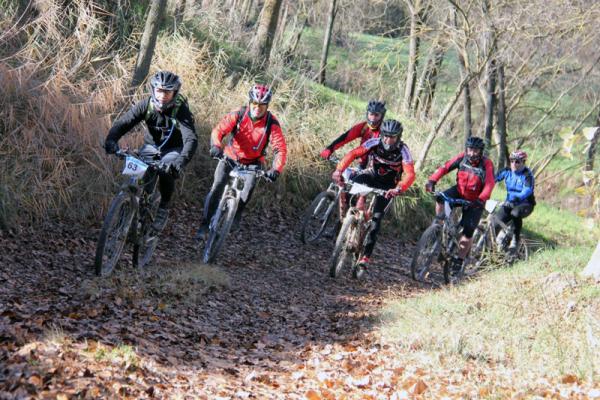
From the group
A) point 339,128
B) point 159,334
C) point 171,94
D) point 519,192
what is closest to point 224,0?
point 339,128

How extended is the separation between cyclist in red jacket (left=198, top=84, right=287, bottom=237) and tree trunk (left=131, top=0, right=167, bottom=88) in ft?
10.9

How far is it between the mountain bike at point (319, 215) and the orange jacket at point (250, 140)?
8.55 feet

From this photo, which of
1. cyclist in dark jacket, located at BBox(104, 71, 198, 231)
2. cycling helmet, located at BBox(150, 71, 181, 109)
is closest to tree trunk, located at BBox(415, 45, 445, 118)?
cyclist in dark jacket, located at BBox(104, 71, 198, 231)

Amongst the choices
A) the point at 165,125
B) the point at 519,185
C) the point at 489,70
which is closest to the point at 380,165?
the point at 165,125

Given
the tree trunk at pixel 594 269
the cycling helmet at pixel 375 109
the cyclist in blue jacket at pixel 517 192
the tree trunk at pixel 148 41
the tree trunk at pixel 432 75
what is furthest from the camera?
the tree trunk at pixel 432 75

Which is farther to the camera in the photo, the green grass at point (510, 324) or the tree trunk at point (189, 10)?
the tree trunk at point (189, 10)

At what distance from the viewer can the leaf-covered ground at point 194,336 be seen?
5516 mm

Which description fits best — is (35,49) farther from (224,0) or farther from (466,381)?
(466,381)

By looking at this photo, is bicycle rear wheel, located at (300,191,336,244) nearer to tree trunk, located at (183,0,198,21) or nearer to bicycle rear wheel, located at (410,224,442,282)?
bicycle rear wheel, located at (410,224,442,282)

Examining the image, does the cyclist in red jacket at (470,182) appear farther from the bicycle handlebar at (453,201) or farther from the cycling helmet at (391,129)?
the cycling helmet at (391,129)

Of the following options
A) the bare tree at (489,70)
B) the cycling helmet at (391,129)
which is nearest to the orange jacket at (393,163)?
the cycling helmet at (391,129)

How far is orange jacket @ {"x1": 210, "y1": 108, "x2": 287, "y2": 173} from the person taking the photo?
10289mm

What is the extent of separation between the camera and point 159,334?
6.93 m

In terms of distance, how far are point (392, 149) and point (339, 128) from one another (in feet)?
17.3
